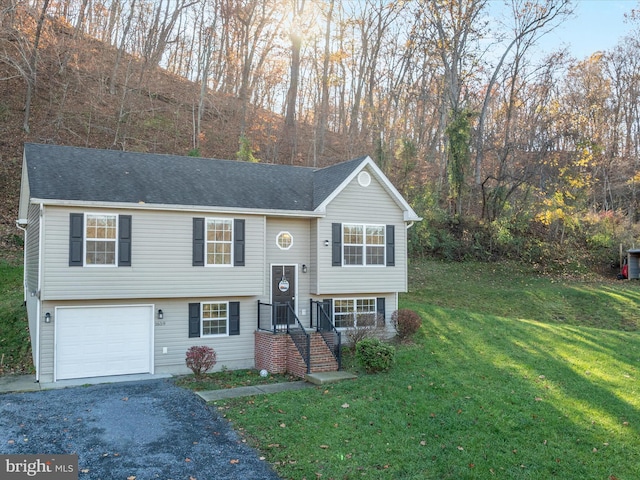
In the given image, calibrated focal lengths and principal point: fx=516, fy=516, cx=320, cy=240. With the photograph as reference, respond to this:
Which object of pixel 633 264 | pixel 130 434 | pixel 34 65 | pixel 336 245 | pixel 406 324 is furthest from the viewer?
pixel 34 65

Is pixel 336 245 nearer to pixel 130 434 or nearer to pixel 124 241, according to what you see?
pixel 124 241

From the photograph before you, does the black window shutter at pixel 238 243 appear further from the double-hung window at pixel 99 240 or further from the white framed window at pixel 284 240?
the double-hung window at pixel 99 240

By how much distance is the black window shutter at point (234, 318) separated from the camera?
52.6 ft

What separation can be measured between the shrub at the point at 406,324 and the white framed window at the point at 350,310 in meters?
0.89

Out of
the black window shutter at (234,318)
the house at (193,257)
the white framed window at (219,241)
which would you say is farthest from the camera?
the black window shutter at (234,318)

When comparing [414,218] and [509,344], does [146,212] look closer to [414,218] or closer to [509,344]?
[414,218]

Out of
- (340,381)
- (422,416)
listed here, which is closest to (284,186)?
(340,381)

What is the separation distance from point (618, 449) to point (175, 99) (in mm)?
36845

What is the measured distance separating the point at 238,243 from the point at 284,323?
10.1 feet

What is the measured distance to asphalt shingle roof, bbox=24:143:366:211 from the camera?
570 inches

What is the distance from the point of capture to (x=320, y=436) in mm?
9312

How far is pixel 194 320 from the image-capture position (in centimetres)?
1556

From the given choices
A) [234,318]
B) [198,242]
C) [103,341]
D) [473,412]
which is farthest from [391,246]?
[103,341]

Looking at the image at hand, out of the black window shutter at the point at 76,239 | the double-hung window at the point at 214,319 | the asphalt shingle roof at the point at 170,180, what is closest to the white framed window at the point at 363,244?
the asphalt shingle roof at the point at 170,180
